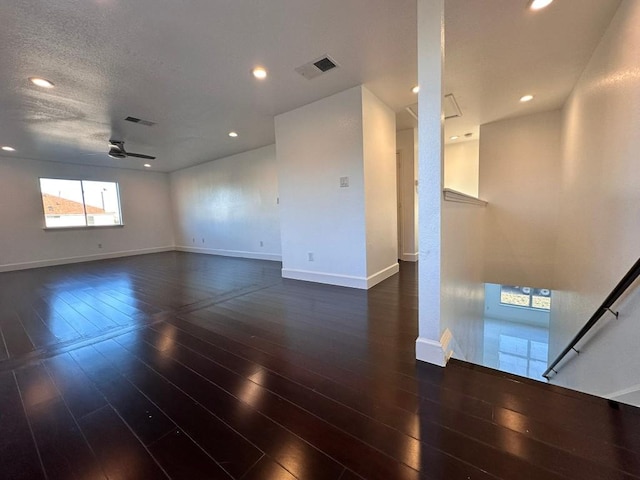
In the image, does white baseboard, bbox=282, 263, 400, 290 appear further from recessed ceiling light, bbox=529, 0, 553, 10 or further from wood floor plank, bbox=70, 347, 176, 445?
recessed ceiling light, bbox=529, 0, 553, 10

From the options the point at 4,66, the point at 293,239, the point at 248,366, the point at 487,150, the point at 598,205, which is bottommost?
the point at 248,366

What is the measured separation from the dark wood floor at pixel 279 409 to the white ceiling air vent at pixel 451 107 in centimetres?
301

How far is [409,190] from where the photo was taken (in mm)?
5047

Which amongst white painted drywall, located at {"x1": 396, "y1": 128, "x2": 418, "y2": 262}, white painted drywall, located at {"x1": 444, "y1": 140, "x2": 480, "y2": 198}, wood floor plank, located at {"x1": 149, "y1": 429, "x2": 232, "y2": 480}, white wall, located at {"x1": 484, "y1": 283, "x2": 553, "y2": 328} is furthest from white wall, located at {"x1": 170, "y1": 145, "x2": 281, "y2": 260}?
white wall, located at {"x1": 484, "y1": 283, "x2": 553, "y2": 328}

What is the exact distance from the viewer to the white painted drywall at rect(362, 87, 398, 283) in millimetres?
3328

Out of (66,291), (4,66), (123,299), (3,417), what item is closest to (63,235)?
(66,291)

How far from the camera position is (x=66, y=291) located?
3.86 meters

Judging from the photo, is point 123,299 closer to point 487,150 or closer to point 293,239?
point 293,239

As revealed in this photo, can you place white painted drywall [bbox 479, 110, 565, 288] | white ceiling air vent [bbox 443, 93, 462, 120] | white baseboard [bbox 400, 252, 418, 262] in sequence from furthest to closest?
white baseboard [bbox 400, 252, 418, 262], white painted drywall [bbox 479, 110, 565, 288], white ceiling air vent [bbox 443, 93, 462, 120]

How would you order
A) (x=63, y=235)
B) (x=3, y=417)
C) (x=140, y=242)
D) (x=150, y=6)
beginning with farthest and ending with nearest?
(x=140, y=242) < (x=63, y=235) < (x=150, y=6) < (x=3, y=417)

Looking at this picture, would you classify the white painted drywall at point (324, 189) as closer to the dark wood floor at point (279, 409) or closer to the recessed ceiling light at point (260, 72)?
the recessed ceiling light at point (260, 72)

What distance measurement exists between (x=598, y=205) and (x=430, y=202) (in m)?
2.10

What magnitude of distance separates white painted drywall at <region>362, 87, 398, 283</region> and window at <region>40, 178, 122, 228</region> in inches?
295

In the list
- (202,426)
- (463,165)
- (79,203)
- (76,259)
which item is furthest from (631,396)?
(79,203)
